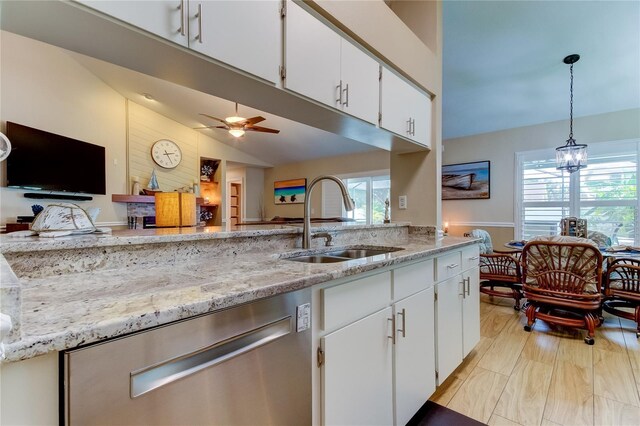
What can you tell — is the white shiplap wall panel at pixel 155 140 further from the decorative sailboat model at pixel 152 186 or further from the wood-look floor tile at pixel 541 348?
the wood-look floor tile at pixel 541 348

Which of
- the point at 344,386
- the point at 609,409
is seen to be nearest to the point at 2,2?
the point at 344,386

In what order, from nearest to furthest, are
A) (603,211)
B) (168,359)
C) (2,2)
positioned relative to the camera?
(168,359)
(2,2)
(603,211)

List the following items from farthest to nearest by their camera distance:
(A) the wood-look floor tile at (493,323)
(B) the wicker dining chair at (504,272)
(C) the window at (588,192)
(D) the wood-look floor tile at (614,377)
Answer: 1. (C) the window at (588,192)
2. (B) the wicker dining chair at (504,272)
3. (A) the wood-look floor tile at (493,323)
4. (D) the wood-look floor tile at (614,377)

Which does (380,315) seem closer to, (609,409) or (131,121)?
(609,409)

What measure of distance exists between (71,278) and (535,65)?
4582mm

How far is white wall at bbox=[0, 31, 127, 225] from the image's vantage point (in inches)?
135

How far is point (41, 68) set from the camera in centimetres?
374

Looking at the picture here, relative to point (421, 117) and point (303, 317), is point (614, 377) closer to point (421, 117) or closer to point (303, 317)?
point (421, 117)

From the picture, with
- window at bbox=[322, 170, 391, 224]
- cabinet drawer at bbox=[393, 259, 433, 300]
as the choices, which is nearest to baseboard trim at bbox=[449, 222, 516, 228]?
window at bbox=[322, 170, 391, 224]

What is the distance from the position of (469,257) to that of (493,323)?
1274 mm

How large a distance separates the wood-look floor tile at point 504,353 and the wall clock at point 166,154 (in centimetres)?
605

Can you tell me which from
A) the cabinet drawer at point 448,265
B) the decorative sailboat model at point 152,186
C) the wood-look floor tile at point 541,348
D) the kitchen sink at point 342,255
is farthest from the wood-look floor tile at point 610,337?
the decorative sailboat model at point 152,186

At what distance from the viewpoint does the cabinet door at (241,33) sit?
98 centimetres

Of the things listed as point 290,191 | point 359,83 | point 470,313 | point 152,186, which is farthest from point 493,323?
point 152,186
